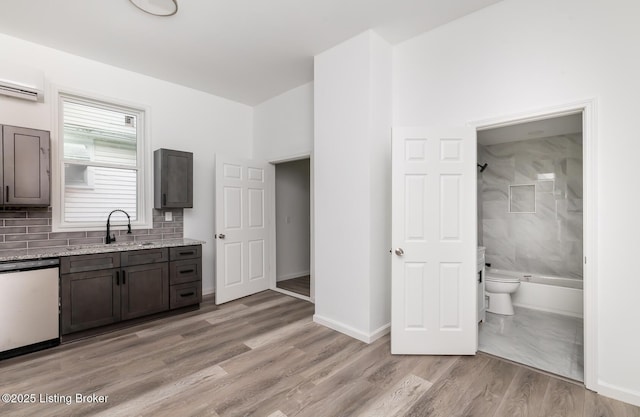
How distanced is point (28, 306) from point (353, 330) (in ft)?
9.76

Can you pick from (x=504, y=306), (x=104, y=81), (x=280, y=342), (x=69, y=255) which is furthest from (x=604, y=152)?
(x=104, y=81)

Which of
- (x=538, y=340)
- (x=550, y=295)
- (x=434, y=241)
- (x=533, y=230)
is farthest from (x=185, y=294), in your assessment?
(x=533, y=230)

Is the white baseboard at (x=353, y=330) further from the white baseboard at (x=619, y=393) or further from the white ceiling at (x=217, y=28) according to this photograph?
the white ceiling at (x=217, y=28)

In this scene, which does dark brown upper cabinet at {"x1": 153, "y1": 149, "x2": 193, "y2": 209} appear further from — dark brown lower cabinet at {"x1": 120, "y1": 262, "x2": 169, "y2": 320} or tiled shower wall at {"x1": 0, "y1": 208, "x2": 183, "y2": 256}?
dark brown lower cabinet at {"x1": 120, "y1": 262, "x2": 169, "y2": 320}

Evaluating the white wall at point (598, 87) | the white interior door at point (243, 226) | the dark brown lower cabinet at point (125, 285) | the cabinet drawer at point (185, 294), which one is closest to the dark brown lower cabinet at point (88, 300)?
the dark brown lower cabinet at point (125, 285)

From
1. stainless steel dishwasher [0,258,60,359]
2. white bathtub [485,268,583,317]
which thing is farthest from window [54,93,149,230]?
white bathtub [485,268,583,317]

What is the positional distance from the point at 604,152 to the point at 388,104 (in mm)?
1820

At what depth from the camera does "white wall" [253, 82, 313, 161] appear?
430cm

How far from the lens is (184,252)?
3740 mm

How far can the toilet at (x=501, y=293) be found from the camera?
3.73 meters

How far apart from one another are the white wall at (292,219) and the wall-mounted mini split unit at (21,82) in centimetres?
323

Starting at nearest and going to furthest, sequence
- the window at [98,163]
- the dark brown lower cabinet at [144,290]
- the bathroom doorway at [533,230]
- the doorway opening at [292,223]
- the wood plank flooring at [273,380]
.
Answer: the wood plank flooring at [273,380] → the dark brown lower cabinet at [144,290] → the bathroom doorway at [533,230] → the window at [98,163] → the doorway opening at [292,223]

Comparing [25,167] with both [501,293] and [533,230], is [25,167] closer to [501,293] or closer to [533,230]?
[501,293]

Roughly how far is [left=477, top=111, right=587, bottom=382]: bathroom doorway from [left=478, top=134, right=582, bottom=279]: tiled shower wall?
0.01 metres
